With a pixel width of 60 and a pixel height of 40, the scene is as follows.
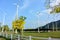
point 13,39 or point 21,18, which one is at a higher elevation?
point 21,18

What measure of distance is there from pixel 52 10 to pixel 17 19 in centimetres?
3118

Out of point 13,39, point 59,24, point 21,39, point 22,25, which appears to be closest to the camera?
point 21,39

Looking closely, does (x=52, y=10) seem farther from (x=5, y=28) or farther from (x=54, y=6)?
(x=5, y=28)

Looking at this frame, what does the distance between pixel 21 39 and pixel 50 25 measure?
219 feet

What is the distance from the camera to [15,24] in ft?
161

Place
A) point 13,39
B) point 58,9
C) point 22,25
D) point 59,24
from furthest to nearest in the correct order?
point 59,24 < point 22,25 < point 13,39 < point 58,9

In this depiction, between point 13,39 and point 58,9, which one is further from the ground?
point 58,9

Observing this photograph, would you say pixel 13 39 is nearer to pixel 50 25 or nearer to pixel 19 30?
pixel 19 30

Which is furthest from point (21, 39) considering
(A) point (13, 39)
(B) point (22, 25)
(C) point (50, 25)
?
(C) point (50, 25)

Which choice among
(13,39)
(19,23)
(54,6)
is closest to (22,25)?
(19,23)

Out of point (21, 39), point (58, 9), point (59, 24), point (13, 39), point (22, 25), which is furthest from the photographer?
point (59, 24)

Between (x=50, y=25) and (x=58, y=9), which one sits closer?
(x=58, y=9)

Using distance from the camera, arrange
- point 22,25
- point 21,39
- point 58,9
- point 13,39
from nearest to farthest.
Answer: point 58,9 → point 21,39 → point 13,39 → point 22,25

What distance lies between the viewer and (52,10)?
18.5m
